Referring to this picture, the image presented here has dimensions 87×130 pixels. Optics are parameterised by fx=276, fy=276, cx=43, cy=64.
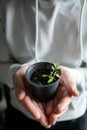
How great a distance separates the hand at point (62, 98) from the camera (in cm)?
69

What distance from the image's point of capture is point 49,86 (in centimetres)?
68

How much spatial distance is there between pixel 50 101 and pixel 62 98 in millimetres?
47

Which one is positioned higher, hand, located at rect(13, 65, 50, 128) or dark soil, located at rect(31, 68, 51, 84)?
dark soil, located at rect(31, 68, 51, 84)

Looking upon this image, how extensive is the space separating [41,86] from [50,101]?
9 cm

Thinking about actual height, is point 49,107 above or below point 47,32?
below

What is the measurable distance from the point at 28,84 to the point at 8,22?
8.2 inches

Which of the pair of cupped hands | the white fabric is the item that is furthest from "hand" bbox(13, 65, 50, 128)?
the white fabric

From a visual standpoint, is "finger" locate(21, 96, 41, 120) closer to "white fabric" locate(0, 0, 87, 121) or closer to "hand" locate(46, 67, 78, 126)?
"hand" locate(46, 67, 78, 126)

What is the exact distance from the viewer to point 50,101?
2.46 feet

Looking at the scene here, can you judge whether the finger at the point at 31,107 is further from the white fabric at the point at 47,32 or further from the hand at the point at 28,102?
the white fabric at the point at 47,32

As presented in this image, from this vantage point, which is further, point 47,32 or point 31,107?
point 47,32

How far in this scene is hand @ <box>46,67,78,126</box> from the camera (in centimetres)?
69

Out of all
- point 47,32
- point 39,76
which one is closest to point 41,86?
point 39,76

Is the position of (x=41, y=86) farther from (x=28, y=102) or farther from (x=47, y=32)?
(x=47, y=32)
